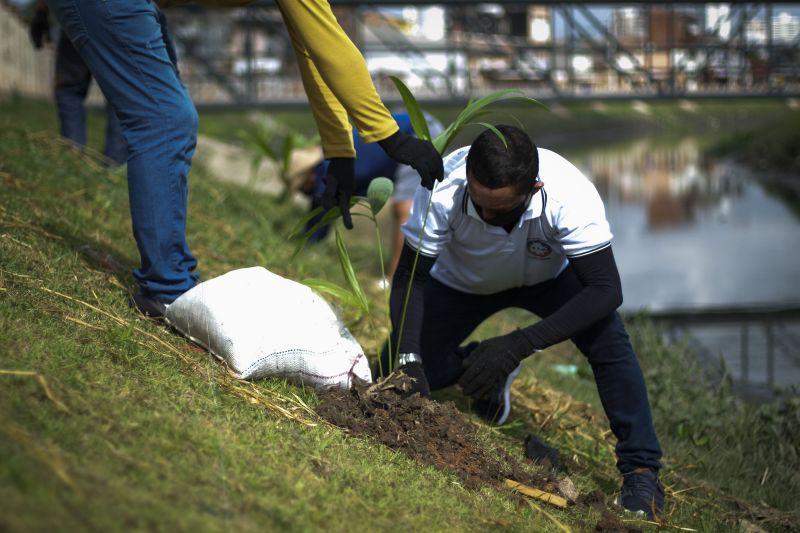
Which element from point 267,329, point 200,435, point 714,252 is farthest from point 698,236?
point 200,435

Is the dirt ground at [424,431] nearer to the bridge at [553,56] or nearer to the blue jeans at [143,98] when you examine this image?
the blue jeans at [143,98]

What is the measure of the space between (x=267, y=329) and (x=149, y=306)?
0.53 meters

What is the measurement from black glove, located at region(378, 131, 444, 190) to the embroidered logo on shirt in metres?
0.49

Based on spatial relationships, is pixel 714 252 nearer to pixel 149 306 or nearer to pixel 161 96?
pixel 149 306

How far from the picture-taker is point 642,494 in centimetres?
357

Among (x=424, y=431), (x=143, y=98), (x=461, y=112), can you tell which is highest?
(x=143, y=98)

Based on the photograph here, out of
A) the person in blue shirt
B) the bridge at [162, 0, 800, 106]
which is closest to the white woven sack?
the person in blue shirt

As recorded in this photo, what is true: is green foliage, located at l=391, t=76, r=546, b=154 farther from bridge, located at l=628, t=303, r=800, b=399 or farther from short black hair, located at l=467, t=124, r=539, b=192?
bridge, located at l=628, t=303, r=800, b=399

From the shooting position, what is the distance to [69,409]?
8.74 feet

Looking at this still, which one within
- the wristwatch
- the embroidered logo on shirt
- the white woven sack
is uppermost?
the embroidered logo on shirt

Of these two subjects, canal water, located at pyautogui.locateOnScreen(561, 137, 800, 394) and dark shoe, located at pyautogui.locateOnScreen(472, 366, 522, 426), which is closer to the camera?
dark shoe, located at pyautogui.locateOnScreen(472, 366, 522, 426)

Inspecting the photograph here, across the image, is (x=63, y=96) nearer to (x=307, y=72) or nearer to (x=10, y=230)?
(x=10, y=230)

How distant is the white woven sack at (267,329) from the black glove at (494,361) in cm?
35

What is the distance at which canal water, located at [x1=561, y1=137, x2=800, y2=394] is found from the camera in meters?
7.05
